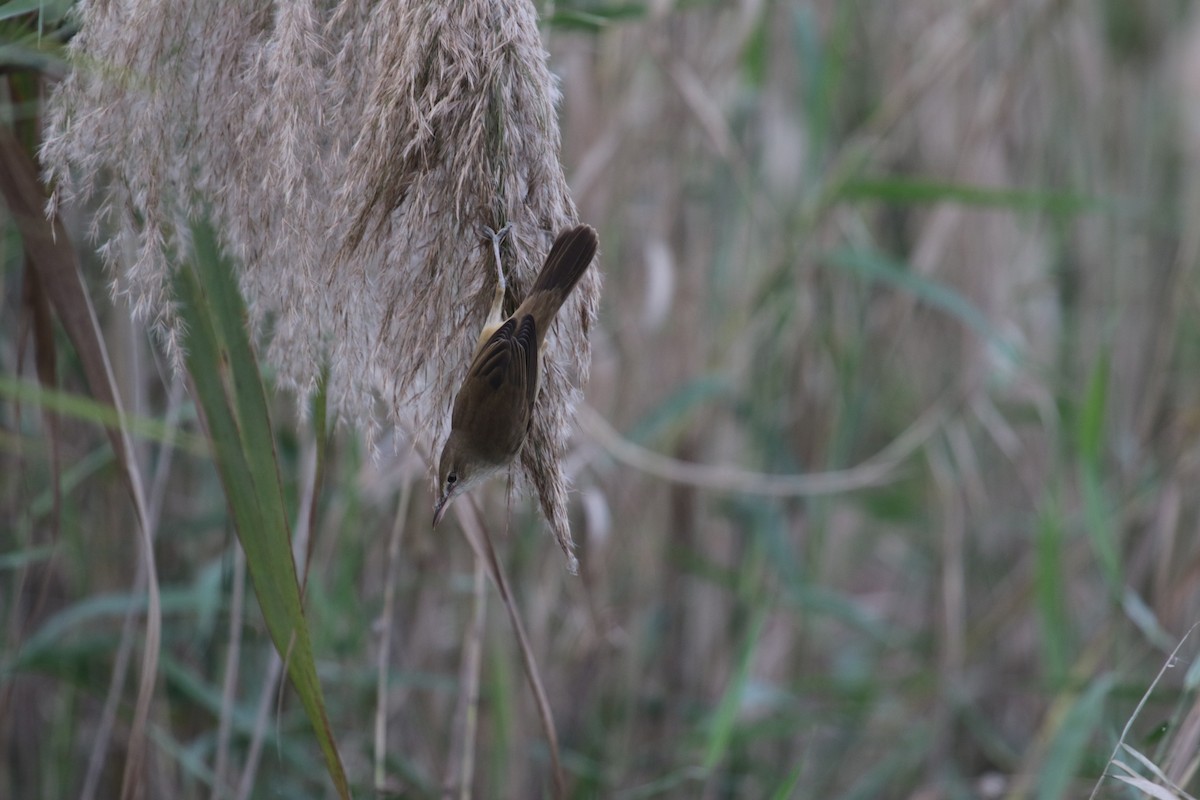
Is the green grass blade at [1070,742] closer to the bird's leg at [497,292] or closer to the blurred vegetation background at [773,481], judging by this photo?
the blurred vegetation background at [773,481]

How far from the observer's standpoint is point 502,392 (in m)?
1.16

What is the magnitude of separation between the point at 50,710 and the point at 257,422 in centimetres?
143

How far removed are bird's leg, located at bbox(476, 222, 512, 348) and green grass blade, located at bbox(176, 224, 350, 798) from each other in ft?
0.74

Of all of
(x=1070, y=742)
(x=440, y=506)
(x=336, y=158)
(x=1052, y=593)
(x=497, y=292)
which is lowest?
(x=1070, y=742)

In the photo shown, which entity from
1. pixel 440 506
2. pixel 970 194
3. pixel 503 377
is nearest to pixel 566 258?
pixel 503 377

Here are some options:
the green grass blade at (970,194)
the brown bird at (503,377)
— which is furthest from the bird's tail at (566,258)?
the green grass blade at (970,194)

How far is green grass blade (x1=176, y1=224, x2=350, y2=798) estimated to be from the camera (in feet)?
3.23

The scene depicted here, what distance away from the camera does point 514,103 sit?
0.99m

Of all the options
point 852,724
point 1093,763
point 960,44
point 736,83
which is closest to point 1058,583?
point 1093,763

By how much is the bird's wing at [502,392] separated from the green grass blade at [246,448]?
202 millimetres

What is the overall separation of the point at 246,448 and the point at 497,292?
11.1 inches

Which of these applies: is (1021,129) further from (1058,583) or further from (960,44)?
(1058,583)

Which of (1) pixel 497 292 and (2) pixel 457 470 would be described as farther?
(2) pixel 457 470

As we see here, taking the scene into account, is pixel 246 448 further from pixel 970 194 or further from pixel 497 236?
pixel 970 194
